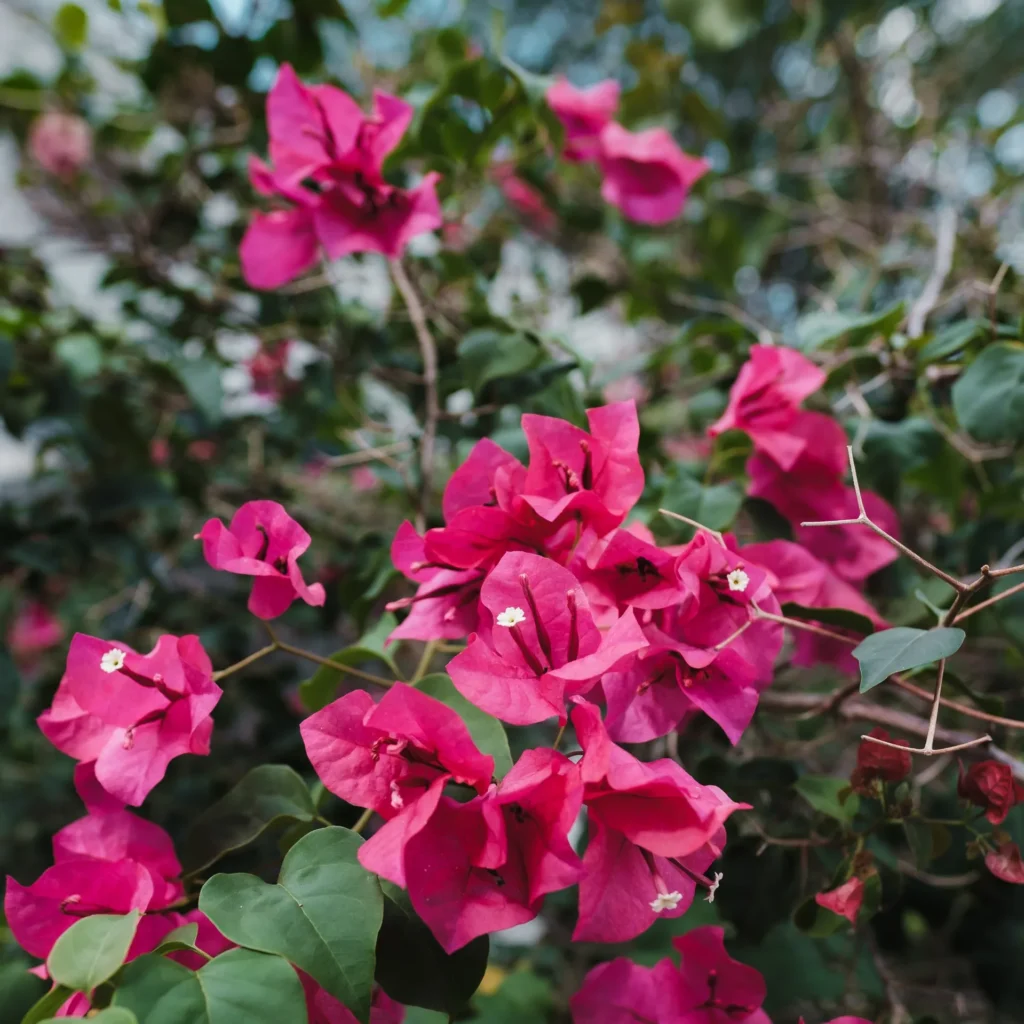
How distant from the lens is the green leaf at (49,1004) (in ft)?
1.12

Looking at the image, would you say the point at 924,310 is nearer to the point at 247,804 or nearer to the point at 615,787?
the point at 615,787

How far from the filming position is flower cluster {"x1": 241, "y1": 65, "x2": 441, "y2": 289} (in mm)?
609

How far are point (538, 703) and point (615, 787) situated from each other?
2.1 inches

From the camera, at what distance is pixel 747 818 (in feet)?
1.85

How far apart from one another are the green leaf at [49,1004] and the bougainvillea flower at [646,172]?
83 centimetres

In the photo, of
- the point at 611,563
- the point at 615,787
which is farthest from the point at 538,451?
the point at 615,787

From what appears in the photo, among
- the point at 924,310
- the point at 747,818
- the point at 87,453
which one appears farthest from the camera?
the point at 87,453

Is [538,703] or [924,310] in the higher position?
[924,310]

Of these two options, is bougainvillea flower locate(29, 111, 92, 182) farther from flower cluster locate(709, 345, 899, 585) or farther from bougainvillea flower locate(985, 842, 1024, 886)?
bougainvillea flower locate(985, 842, 1024, 886)

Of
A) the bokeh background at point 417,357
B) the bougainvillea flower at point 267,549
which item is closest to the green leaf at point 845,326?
the bokeh background at point 417,357

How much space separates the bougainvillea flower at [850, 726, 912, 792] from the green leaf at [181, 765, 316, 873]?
313 millimetres

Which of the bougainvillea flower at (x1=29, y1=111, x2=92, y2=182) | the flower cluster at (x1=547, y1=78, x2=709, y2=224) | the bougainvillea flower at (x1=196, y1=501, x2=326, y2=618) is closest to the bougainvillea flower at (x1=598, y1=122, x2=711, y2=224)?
the flower cluster at (x1=547, y1=78, x2=709, y2=224)

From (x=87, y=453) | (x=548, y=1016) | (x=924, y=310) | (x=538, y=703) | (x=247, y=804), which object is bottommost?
(x=548, y=1016)

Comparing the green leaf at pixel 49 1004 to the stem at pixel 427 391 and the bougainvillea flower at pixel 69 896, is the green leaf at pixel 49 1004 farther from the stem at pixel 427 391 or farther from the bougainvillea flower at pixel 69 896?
the stem at pixel 427 391
